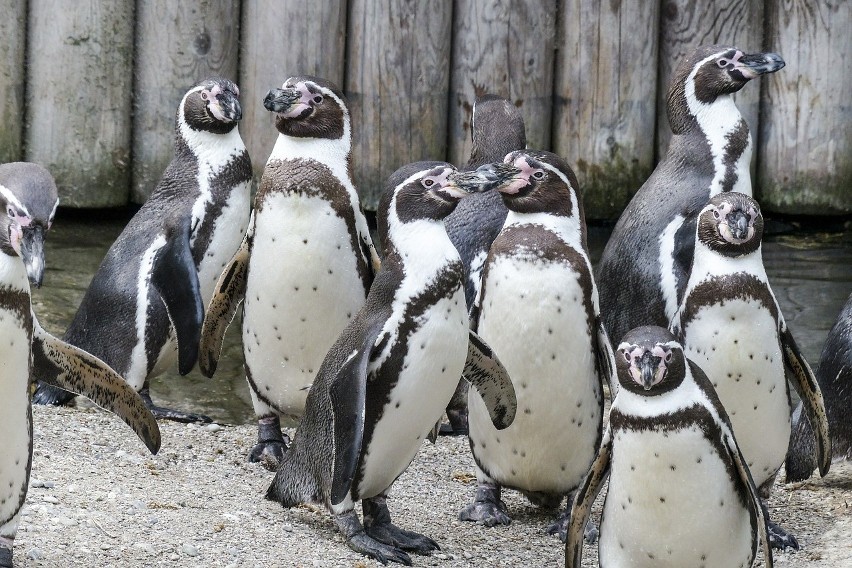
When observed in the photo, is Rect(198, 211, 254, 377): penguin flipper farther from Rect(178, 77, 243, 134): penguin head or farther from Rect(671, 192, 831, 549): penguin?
Rect(671, 192, 831, 549): penguin

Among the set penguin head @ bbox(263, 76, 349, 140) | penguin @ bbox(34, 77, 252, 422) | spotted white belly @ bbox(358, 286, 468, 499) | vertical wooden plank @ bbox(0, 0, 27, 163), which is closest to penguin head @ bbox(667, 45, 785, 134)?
penguin head @ bbox(263, 76, 349, 140)

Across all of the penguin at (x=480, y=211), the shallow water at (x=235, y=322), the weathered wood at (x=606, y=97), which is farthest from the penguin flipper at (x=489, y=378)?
the weathered wood at (x=606, y=97)

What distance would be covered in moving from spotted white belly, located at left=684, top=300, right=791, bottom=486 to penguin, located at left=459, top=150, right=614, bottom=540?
32 cm

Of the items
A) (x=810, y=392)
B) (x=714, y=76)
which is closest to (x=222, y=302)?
(x=810, y=392)

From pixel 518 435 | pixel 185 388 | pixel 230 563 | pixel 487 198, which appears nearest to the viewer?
pixel 230 563

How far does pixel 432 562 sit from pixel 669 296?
1635 millimetres

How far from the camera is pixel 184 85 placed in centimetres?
768

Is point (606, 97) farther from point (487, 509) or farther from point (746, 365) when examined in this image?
point (487, 509)

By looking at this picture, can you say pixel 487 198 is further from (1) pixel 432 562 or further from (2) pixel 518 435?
(1) pixel 432 562

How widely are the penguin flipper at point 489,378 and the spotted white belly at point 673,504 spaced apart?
22.1 inches

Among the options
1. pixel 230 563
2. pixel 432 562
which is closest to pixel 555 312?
pixel 432 562

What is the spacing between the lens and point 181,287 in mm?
5555

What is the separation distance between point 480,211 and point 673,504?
205 cm

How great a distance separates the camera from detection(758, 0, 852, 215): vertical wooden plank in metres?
7.79
